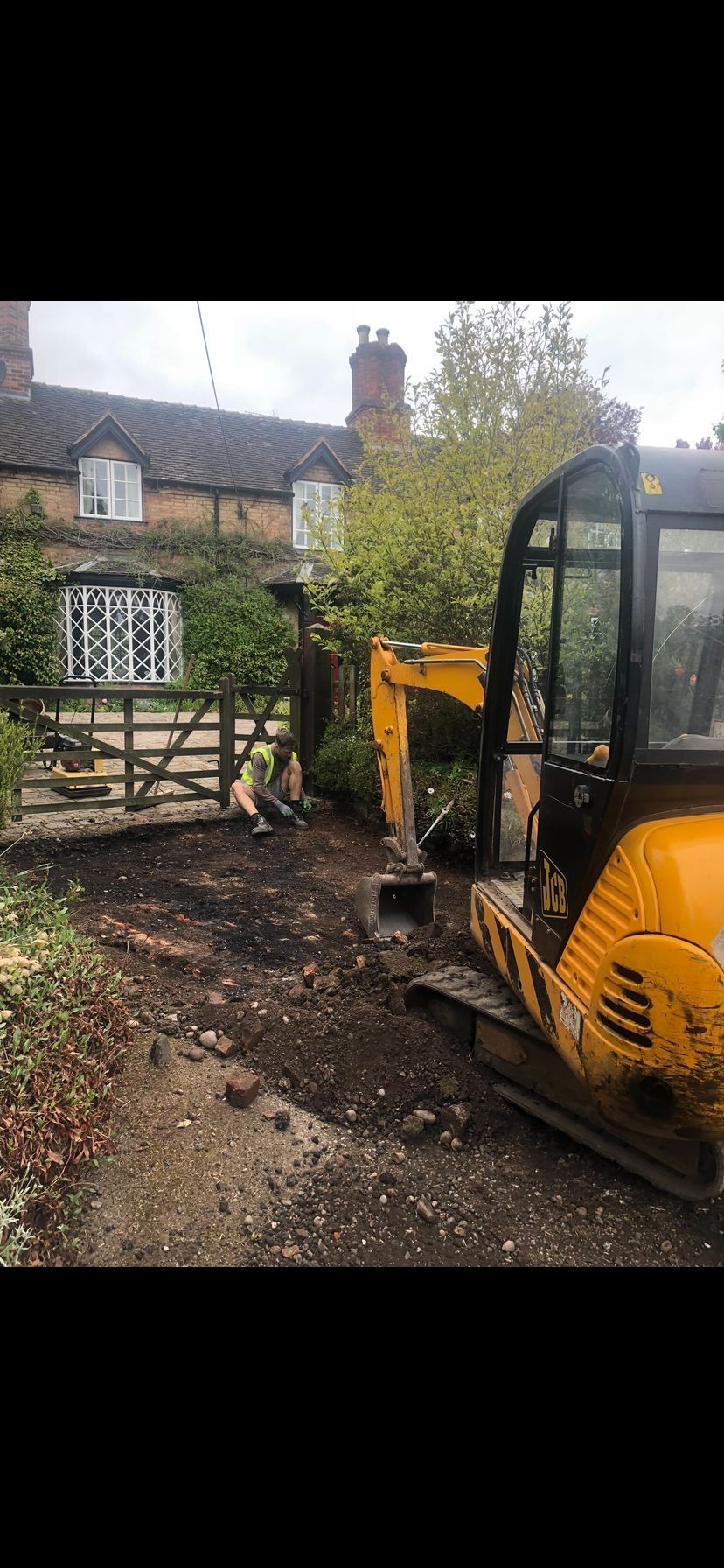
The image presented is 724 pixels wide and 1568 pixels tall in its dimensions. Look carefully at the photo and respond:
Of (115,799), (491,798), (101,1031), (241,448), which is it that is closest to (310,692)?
(115,799)

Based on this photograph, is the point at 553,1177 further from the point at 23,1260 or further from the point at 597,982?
the point at 23,1260

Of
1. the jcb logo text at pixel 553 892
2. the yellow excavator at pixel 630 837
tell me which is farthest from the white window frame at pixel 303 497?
the jcb logo text at pixel 553 892

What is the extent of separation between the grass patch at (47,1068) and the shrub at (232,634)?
16404 millimetres

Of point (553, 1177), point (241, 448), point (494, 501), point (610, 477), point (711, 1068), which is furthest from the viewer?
point (241, 448)

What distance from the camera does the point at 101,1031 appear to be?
133 inches

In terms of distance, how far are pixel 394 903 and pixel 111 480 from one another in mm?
18388

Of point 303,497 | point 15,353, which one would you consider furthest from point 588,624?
point 15,353

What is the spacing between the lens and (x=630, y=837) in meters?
2.39

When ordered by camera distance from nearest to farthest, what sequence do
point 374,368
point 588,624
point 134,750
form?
point 588,624 → point 134,750 → point 374,368

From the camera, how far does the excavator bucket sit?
17.5 feet

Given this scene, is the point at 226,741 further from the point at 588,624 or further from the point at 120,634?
the point at 120,634

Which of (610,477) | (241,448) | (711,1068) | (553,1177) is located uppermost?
(241,448)

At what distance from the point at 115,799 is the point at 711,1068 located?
278 inches

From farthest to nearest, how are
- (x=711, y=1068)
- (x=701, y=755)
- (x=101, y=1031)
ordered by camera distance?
(x=101, y=1031)
(x=701, y=755)
(x=711, y=1068)
